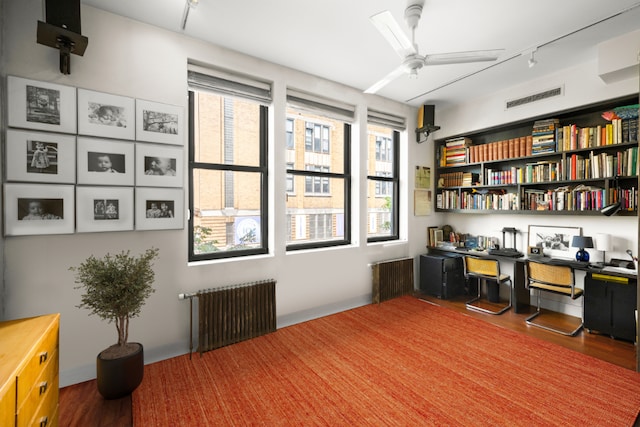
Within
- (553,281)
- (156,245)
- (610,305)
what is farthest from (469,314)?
(156,245)

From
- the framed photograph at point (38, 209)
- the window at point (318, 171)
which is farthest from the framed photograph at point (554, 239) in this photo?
the framed photograph at point (38, 209)

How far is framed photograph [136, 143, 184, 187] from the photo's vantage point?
2555 mm

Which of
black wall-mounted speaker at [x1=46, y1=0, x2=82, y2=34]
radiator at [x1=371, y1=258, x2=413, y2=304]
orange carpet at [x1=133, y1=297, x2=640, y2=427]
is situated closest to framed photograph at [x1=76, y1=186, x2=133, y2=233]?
black wall-mounted speaker at [x1=46, y1=0, x2=82, y2=34]

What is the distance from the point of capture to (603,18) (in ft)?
8.29

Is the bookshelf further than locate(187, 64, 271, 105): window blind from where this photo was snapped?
Yes

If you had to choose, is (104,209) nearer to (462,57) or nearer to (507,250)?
(462,57)

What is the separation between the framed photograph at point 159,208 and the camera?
2.55m

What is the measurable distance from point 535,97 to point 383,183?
2212 mm

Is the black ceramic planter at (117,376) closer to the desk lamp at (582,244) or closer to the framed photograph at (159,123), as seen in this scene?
the framed photograph at (159,123)

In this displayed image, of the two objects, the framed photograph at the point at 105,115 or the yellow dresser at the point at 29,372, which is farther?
the framed photograph at the point at 105,115

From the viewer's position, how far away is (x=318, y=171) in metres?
3.88

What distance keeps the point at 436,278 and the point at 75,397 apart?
166 inches

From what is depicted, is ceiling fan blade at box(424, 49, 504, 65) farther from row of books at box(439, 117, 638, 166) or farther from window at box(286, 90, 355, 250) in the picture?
row of books at box(439, 117, 638, 166)

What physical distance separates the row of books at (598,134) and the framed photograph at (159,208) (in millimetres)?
4347
